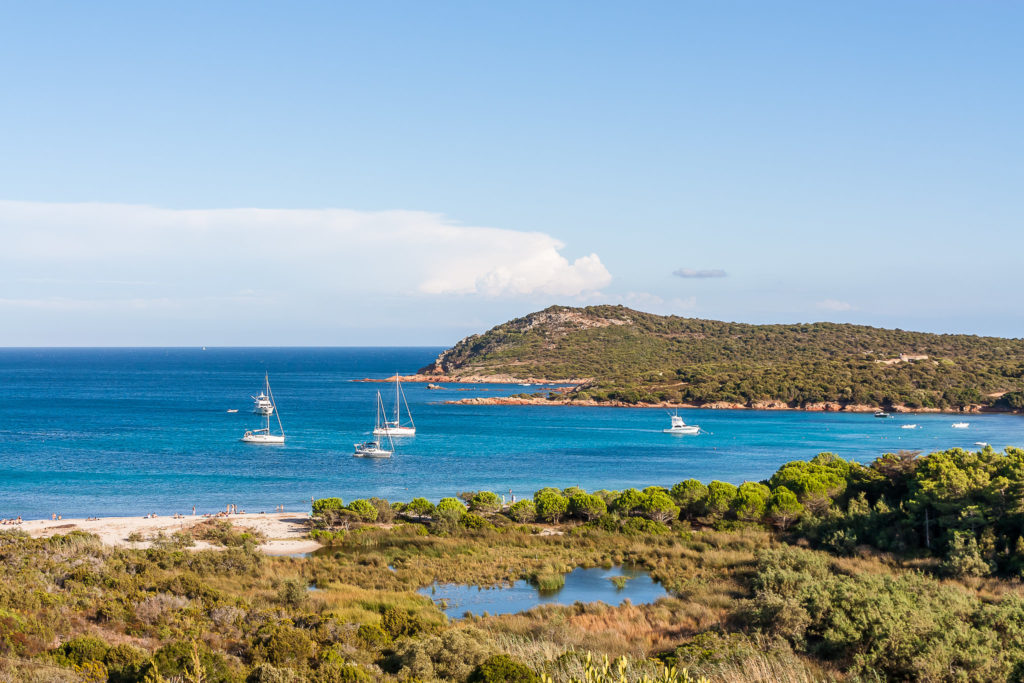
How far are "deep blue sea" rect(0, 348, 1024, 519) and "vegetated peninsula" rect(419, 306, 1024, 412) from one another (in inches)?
411

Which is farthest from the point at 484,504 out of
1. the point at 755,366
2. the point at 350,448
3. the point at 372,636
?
the point at 755,366

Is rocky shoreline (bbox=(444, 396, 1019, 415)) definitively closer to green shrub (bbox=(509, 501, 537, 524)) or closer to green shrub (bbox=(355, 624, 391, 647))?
green shrub (bbox=(509, 501, 537, 524))

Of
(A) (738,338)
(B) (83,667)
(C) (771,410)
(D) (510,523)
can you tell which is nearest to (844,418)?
(C) (771,410)

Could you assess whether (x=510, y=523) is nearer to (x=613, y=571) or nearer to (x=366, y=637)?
(x=613, y=571)

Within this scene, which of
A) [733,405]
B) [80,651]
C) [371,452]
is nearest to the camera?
[80,651]

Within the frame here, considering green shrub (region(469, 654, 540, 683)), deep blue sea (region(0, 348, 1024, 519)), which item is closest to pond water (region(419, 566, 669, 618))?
green shrub (region(469, 654, 540, 683))

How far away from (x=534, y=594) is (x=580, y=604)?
3.05 m

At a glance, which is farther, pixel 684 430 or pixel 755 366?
pixel 755 366

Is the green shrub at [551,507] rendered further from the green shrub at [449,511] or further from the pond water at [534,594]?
the pond water at [534,594]

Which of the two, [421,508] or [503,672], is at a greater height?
[503,672]

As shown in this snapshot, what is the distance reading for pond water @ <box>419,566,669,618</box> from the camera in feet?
78.6

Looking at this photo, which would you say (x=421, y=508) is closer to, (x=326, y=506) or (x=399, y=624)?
(x=326, y=506)

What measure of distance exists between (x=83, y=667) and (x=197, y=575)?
10.9 meters

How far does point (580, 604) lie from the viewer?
23.1 meters
